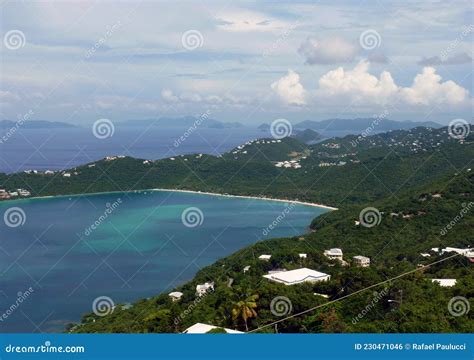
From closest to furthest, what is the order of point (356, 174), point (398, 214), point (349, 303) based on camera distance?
point (349, 303), point (398, 214), point (356, 174)

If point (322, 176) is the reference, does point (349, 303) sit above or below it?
below

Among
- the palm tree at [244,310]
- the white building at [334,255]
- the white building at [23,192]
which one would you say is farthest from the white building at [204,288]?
the white building at [23,192]

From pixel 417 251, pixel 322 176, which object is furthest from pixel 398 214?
pixel 322 176

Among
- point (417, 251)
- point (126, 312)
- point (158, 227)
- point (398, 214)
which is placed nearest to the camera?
point (126, 312)

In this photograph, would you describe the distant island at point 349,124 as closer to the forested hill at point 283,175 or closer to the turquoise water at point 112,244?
the forested hill at point 283,175

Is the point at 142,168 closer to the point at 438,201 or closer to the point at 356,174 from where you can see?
the point at 356,174

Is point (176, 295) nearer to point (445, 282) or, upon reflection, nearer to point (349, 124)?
point (445, 282)

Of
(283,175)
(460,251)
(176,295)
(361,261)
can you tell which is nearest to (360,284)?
(361,261)

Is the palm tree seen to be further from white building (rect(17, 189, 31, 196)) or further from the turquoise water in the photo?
white building (rect(17, 189, 31, 196))
